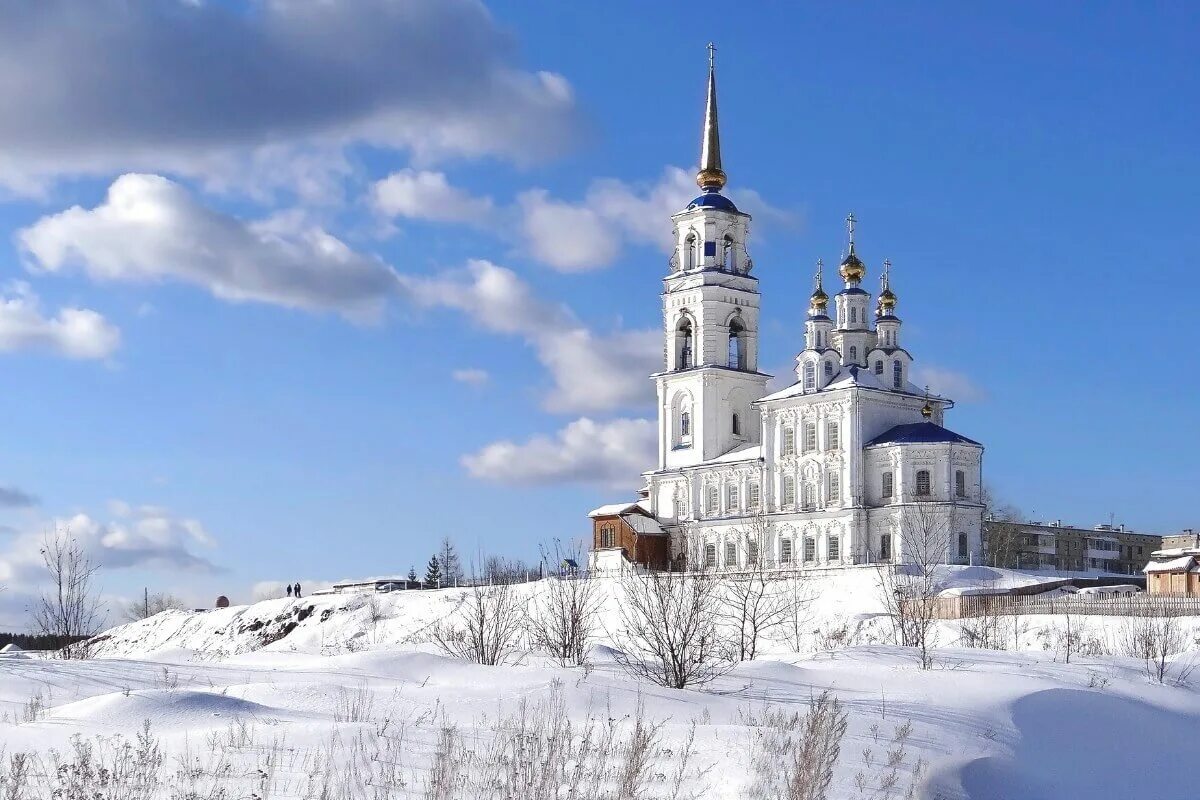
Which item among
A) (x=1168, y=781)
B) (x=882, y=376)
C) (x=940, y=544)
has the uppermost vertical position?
(x=882, y=376)

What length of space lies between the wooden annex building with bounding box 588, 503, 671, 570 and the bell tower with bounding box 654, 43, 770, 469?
3100mm

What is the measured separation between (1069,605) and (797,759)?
91.9ft

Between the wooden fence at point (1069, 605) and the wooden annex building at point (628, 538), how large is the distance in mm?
24384

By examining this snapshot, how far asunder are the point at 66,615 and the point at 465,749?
22793 millimetres

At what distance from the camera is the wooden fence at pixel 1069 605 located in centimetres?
3625

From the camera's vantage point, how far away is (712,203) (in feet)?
223

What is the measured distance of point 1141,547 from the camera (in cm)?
10631

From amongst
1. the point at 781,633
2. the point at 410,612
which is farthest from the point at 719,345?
the point at 781,633

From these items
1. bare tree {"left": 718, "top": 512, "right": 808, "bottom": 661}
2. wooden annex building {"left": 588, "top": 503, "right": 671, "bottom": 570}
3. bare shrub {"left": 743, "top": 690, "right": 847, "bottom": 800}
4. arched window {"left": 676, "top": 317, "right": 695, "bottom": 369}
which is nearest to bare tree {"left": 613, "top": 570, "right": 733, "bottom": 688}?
bare tree {"left": 718, "top": 512, "right": 808, "bottom": 661}

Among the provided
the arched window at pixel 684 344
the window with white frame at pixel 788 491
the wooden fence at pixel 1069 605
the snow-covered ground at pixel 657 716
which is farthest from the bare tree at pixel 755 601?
the arched window at pixel 684 344

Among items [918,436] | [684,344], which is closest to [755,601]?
[918,436]

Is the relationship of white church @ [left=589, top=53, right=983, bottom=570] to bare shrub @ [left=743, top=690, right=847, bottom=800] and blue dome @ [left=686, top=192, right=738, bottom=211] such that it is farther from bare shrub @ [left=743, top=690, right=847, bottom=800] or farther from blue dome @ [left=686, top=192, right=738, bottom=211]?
bare shrub @ [left=743, top=690, right=847, bottom=800]

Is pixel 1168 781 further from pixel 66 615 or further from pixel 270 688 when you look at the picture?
pixel 66 615

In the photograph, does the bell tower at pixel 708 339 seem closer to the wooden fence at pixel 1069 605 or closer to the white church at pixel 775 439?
the white church at pixel 775 439
